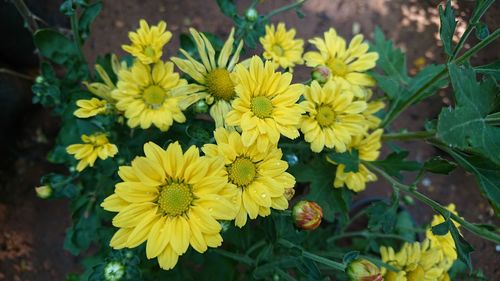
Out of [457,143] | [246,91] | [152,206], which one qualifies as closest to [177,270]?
[152,206]

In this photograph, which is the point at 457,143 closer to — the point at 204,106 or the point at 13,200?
the point at 204,106

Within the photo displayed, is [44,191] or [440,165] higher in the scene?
[440,165]

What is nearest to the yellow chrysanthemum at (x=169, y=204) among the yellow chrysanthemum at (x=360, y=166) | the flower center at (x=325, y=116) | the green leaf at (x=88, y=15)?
the flower center at (x=325, y=116)

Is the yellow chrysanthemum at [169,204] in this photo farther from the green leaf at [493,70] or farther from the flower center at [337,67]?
the green leaf at [493,70]

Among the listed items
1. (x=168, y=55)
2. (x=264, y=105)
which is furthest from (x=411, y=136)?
(x=168, y=55)

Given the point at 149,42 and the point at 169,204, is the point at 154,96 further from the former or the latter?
the point at 169,204
